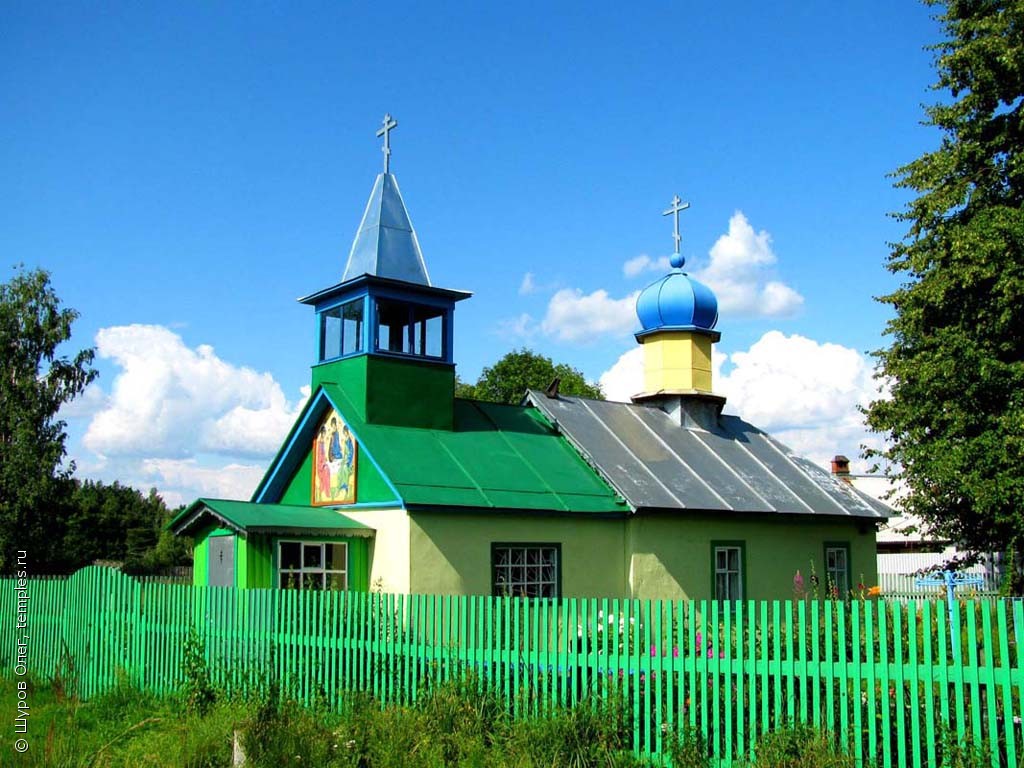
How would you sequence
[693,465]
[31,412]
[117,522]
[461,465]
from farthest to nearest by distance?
1. [117,522]
2. [31,412]
3. [693,465]
4. [461,465]

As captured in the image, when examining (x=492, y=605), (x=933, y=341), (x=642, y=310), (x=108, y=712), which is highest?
(x=642, y=310)

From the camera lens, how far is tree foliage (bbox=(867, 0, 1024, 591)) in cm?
1898

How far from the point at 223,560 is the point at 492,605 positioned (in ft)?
23.0

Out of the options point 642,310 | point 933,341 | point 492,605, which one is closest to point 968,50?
point 933,341

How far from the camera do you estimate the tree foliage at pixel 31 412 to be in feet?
111

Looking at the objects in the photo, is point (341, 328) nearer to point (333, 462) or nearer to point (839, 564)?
point (333, 462)

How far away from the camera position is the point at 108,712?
12141mm

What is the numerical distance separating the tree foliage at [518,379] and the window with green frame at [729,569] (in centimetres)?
2025

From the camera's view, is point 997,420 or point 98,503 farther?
point 98,503

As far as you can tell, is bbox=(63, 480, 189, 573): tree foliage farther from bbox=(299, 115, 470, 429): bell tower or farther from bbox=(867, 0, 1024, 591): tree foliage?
bbox=(867, 0, 1024, 591): tree foliage

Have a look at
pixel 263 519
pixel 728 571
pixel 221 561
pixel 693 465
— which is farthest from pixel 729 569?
pixel 221 561

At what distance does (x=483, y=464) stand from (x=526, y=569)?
1989 mm

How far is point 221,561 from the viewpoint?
16.4 m

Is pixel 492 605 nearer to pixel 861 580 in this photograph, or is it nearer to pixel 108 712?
pixel 108 712
